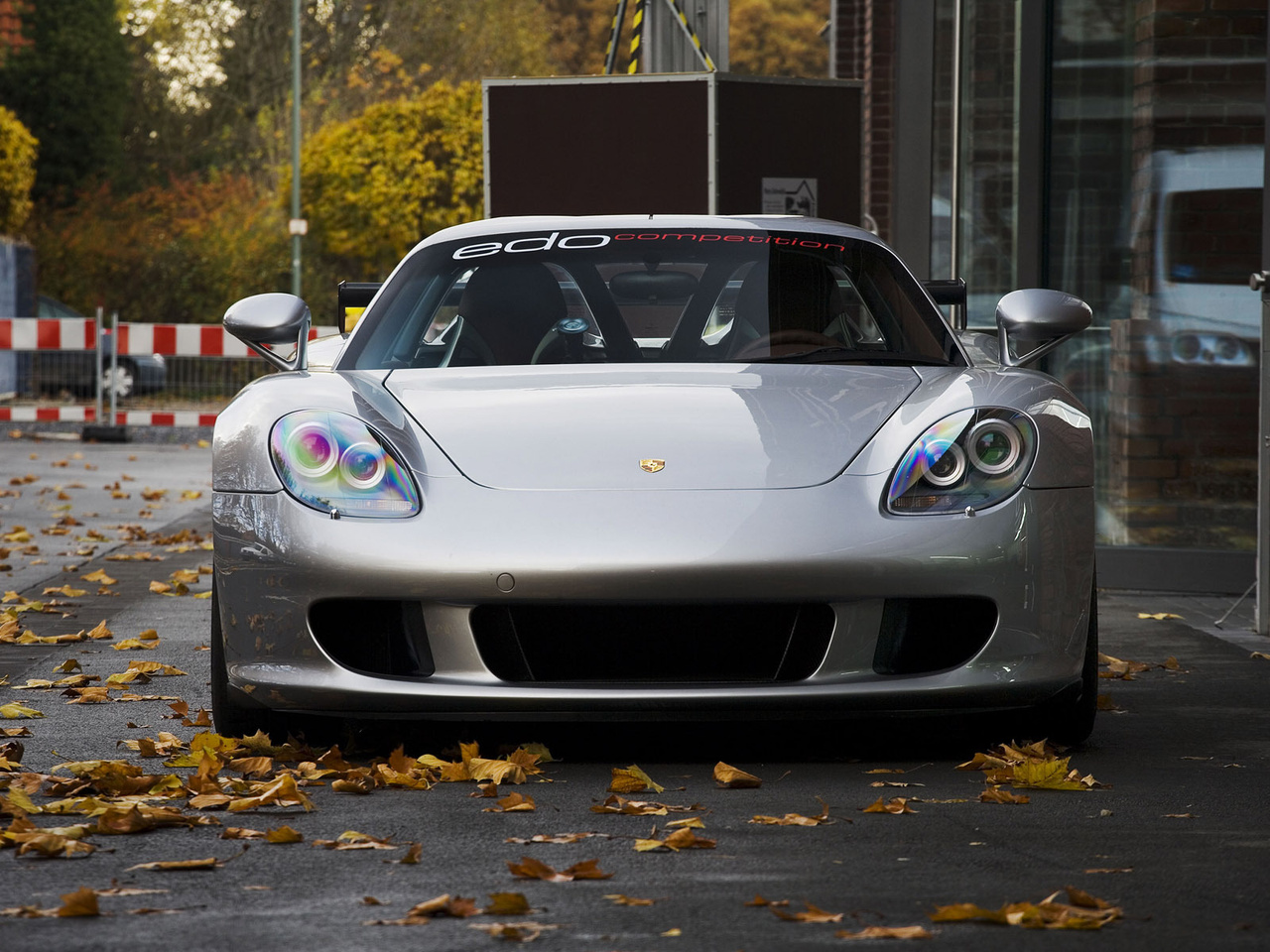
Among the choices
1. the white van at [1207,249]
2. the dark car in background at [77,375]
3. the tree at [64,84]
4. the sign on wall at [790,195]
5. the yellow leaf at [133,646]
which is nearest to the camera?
the yellow leaf at [133,646]

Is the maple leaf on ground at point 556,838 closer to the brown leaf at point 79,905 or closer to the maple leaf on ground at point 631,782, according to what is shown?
the maple leaf on ground at point 631,782

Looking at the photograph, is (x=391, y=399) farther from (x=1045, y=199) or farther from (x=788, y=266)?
(x=1045, y=199)

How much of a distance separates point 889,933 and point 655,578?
1.20 metres

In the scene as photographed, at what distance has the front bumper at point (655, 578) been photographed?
4.06 meters

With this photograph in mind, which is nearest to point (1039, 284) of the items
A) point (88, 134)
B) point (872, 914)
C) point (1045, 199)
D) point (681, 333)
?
point (1045, 199)

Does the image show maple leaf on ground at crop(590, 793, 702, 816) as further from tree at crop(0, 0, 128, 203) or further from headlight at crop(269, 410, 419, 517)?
tree at crop(0, 0, 128, 203)

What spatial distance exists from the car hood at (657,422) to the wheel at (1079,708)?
2.26ft

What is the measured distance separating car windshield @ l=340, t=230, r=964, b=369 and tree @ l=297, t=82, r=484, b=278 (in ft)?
115

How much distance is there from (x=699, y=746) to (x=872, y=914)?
1525 mm

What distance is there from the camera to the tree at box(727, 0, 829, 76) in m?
61.2

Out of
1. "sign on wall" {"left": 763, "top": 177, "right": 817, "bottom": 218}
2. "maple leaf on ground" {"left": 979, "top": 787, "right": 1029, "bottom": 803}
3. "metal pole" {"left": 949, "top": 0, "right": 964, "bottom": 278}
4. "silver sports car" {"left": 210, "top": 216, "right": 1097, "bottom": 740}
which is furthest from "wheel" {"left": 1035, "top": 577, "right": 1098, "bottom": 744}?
"sign on wall" {"left": 763, "top": 177, "right": 817, "bottom": 218}

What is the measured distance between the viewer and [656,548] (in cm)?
406

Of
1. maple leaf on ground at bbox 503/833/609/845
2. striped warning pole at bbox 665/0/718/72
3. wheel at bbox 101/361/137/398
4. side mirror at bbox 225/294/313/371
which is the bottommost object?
maple leaf on ground at bbox 503/833/609/845

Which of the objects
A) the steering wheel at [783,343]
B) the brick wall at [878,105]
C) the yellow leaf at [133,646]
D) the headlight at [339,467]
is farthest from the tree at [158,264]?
the headlight at [339,467]
